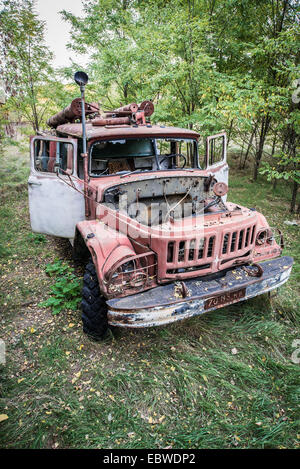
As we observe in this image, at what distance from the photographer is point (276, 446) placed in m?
2.32

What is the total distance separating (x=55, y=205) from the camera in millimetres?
4652

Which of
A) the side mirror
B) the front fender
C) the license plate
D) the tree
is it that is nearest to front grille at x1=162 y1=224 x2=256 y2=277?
the license plate

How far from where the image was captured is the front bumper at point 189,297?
2.62 metres

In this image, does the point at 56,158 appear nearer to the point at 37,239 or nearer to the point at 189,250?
the point at 37,239

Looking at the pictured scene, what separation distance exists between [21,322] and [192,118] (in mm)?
6501

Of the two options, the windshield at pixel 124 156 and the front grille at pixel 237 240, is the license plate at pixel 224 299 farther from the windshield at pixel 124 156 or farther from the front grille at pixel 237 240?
the windshield at pixel 124 156

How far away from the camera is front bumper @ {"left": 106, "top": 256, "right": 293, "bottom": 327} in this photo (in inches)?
103

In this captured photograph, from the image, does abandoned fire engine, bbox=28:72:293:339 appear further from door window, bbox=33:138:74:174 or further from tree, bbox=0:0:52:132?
tree, bbox=0:0:52:132

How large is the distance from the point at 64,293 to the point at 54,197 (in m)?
1.64

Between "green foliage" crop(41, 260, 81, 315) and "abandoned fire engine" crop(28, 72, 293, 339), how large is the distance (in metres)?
0.48

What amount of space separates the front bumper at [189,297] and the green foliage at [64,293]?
1.39m

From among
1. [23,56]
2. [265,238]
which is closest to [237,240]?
[265,238]
